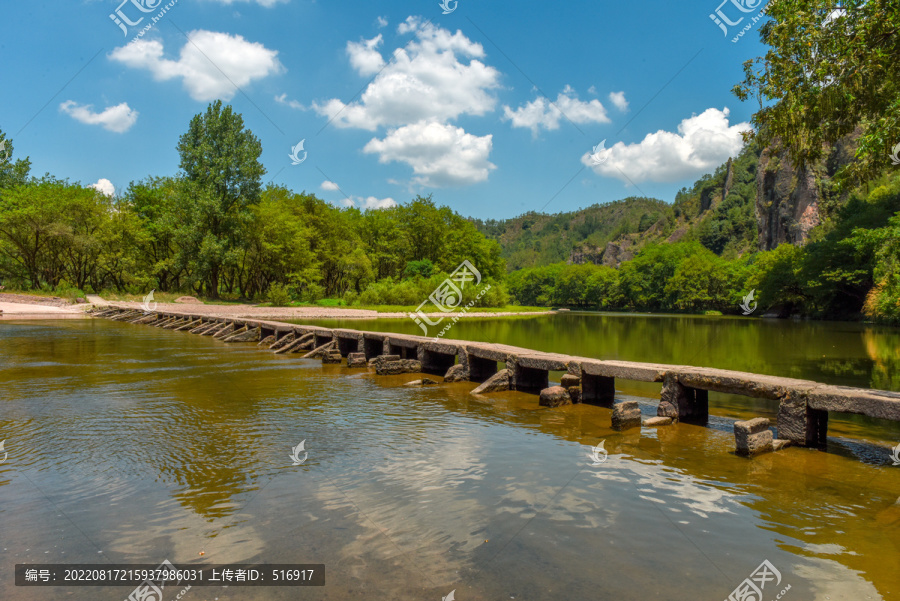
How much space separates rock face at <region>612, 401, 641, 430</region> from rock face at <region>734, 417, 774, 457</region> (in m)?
1.82

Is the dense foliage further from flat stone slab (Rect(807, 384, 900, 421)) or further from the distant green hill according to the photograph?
the distant green hill

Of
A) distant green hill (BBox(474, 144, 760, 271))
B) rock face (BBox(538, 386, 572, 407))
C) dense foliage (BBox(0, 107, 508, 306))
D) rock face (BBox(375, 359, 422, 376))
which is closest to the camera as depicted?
rock face (BBox(538, 386, 572, 407))

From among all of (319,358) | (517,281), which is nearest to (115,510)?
(319,358)

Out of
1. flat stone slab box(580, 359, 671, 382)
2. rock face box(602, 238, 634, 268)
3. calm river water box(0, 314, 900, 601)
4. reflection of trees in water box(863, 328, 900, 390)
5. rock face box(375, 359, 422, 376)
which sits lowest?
calm river water box(0, 314, 900, 601)

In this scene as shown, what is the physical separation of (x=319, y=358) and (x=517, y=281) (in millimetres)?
124587

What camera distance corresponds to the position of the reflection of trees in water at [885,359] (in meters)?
14.6

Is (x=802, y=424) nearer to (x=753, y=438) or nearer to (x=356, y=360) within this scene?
(x=753, y=438)

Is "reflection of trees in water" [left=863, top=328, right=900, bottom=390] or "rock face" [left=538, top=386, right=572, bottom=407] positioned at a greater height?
"reflection of trees in water" [left=863, top=328, right=900, bottom=390]

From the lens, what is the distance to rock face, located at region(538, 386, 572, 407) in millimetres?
11367

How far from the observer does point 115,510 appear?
564cm

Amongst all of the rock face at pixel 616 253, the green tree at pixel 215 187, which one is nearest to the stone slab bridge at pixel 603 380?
the green tree at pixel 215 187

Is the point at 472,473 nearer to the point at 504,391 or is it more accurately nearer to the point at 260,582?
the point at 260,582

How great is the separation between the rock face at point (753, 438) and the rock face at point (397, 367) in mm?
9832

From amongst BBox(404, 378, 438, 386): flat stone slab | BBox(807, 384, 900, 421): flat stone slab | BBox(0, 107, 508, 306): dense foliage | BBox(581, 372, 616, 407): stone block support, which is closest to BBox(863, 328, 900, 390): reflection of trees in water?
BBox(581, 372, 616, 407): stone block support
